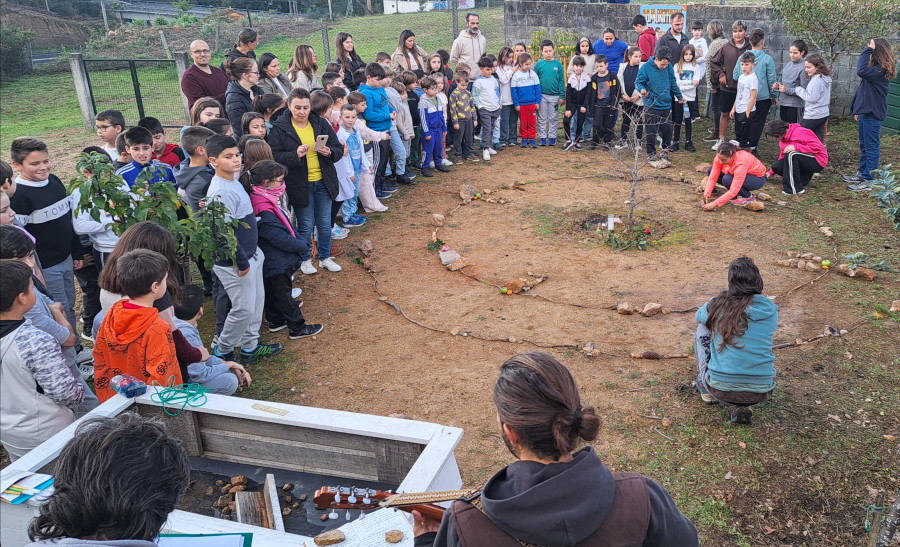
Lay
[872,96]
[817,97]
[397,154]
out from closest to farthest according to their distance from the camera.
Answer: [872,96] → [817,97] → [397,154]

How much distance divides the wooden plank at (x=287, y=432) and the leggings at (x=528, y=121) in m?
9.54

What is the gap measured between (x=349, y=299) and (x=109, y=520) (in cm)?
529

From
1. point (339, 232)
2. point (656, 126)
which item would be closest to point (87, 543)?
point (339, 232)

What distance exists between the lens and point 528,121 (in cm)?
1256

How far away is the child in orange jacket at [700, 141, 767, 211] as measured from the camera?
9.23 meters

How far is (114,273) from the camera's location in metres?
4.14

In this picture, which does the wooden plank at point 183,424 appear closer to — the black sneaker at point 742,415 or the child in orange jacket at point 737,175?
the black sneaker at point 742,415

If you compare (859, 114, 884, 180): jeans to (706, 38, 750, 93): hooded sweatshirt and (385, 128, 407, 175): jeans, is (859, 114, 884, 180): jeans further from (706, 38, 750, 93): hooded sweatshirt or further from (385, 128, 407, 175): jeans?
(385, 128, 407, 175): jeans

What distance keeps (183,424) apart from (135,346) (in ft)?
1.74

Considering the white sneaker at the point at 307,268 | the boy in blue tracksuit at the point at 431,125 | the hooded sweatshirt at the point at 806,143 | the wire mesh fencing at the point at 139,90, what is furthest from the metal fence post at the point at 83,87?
the hooded sweatshirt at the point at 806,143

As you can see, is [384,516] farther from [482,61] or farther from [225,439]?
[482,61]

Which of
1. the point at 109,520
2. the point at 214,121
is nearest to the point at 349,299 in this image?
the point at 214,121

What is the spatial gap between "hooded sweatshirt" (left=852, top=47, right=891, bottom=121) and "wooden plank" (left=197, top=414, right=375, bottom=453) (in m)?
8.88

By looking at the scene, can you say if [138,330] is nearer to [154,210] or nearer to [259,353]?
[154,210]
